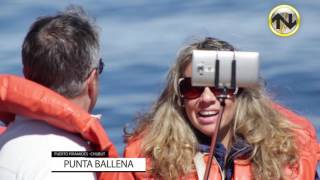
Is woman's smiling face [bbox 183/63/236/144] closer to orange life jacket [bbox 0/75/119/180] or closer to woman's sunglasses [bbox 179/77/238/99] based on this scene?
woman's sunglasses [bbox 179/77/238/99]

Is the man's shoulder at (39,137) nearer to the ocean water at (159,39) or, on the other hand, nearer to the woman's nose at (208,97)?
the woman's nose at (208,97)

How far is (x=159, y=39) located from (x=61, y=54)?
21.7 ft

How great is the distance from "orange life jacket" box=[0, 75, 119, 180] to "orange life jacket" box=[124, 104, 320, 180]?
64cm

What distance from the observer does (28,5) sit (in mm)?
11961

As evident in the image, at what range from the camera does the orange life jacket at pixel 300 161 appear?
5129mm

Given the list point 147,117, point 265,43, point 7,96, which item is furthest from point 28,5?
point 7,96

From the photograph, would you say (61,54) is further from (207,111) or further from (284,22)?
(284,22)

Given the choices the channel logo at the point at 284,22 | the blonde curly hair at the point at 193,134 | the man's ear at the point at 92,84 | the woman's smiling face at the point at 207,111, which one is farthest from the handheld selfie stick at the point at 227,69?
the channel logo at the point at 284,22

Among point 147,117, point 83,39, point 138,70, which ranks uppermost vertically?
point 83,39

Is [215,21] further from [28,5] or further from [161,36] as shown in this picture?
[28,5]

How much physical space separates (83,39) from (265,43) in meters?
6.40

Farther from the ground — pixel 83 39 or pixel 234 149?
pixel 83 39

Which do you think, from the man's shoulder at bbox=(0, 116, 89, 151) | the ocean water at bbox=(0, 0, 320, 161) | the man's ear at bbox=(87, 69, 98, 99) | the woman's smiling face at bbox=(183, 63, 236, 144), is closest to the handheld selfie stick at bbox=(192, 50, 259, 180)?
the man's ear at bbox=(87, 69, 98, 99)

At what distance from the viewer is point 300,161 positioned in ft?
17.1
